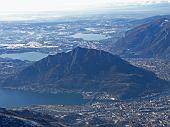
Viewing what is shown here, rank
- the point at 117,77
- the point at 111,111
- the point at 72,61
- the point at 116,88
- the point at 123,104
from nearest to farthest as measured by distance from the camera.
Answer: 1. the point at 111,111
2. the point at 123,104
3. the point at 116,88
4. the point at 117,77
5. the point at 72,61

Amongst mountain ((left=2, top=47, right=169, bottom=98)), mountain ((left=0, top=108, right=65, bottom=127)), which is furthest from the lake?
mountain ((left=0, top=108, right=65, bottom=127))

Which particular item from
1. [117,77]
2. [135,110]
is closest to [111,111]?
[135,110]

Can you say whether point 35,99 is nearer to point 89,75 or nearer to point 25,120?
point 89,75

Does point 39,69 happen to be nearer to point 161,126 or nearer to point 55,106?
point 55,106

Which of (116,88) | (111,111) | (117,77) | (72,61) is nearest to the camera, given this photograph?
(111,111)

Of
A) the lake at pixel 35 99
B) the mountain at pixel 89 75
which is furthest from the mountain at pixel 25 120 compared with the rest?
the mountain at pixel 89 75

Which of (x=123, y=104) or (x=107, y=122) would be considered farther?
(x=123, y=104)

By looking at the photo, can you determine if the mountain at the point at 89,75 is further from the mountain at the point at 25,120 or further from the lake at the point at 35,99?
the mountain at the point at 25,120

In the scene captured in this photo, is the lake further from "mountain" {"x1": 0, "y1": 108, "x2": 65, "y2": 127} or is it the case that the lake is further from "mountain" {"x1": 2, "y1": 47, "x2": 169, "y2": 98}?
"mountain" {"x1": 0, "y1": 108, "x2": 65, "y2": 127}
